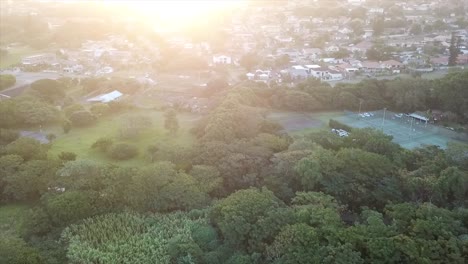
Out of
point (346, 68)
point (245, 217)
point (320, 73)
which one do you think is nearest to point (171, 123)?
point (245, 217)

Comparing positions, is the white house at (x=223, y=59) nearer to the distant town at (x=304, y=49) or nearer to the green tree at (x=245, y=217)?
the distant town at (x=304, y=49)

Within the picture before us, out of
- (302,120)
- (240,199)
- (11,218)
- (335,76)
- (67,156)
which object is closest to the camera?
(240,199)

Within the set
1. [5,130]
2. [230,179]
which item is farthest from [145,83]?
[230,179]

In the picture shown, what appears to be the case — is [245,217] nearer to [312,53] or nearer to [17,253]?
[17,253]

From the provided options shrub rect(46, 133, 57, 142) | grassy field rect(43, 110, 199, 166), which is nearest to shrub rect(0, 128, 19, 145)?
shrub rect(46, 133, 57, 142)

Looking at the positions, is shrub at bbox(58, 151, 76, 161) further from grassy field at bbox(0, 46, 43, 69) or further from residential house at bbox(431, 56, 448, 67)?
residential house at bbox(431, 56, 448, 67)

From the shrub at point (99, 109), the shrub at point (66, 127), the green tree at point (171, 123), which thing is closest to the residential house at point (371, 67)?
the green tree at point (171, 123)
